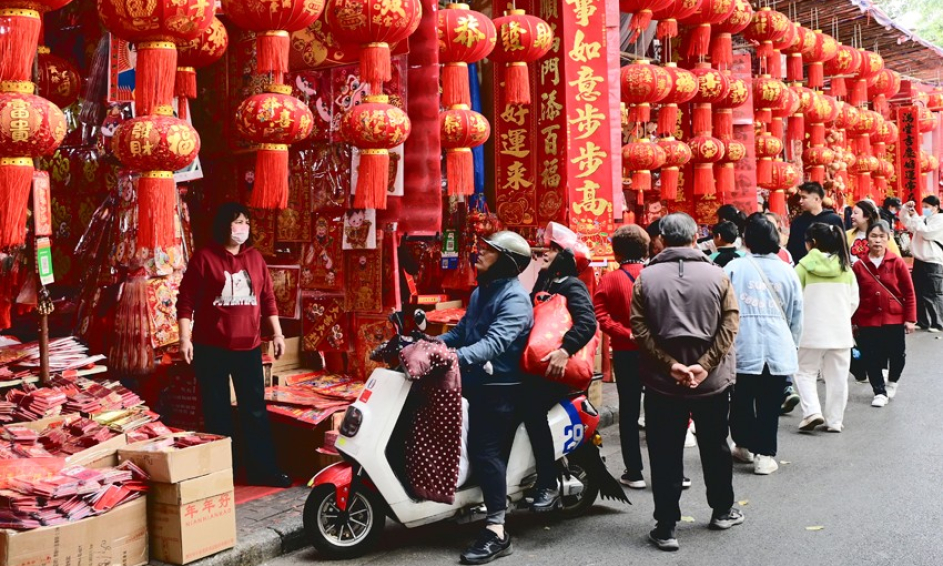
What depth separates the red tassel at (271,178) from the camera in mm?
6297

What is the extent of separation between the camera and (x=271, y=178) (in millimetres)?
6316

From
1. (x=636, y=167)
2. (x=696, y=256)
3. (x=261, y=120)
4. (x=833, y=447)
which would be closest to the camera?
(x=696, y=256)

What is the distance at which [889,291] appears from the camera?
9.48m

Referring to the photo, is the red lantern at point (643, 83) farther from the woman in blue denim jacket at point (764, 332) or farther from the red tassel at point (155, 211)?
the red tassel at point (155, 211)

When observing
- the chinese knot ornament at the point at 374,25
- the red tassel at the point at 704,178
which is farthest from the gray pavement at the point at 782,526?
the red tassel at the point at 704,178

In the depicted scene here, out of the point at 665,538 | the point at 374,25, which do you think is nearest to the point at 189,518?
the point at 665,538

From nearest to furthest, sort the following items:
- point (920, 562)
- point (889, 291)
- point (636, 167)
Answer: point (920, 562), point (889, 291), point (636, 167)

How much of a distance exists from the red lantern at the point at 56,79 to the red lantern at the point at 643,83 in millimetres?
5711

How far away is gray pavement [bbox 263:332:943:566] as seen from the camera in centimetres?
521

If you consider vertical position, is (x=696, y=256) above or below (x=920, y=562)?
above

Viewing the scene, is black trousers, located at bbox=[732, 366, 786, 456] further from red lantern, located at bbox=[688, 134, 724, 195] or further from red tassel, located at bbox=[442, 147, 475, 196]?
red lantern, located at bbox=[688, 134, 724, 195]

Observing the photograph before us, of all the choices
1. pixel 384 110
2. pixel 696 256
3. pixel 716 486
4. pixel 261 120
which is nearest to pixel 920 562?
pixel 716 486

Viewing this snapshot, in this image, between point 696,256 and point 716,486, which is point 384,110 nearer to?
point 696,256

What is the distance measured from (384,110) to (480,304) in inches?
72.0
